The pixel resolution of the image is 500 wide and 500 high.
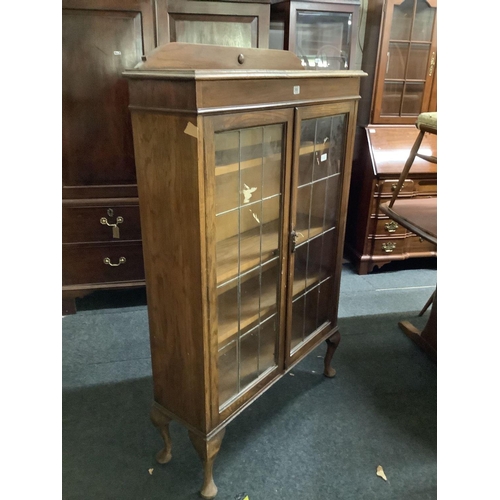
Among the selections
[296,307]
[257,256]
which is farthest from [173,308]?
[296,307]

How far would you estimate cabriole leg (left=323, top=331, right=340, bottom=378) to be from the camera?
6.58 ft

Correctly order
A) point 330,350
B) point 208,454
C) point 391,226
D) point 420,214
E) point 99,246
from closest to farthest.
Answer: point 208,454
point 420,214
point 330,350
point 99,246
point 391,226

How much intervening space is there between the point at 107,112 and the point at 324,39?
4.60ft

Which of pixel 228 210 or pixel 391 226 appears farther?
pixel 391 226

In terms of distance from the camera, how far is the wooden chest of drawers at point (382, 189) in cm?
285

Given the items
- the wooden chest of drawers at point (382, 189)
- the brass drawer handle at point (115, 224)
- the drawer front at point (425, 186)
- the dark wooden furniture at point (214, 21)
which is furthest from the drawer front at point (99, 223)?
the drawer front at point (425, 186)

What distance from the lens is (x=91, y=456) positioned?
1.62 meters

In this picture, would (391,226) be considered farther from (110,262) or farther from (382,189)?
(110,262)

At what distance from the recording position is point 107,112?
2.16 meters

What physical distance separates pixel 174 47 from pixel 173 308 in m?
0.75

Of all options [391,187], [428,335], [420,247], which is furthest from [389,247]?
[428,335]

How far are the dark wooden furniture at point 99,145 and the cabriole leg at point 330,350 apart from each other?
3.67 feet

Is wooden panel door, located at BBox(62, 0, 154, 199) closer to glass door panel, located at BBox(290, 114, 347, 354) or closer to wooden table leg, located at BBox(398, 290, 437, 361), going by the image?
glass door panel, located at BBox(290, 114, 347, 354)

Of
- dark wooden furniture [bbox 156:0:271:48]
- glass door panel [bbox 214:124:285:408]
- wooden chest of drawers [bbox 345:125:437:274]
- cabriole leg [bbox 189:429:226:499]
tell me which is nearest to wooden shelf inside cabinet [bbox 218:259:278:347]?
glass door panel [bbox 214:124:285:408]
